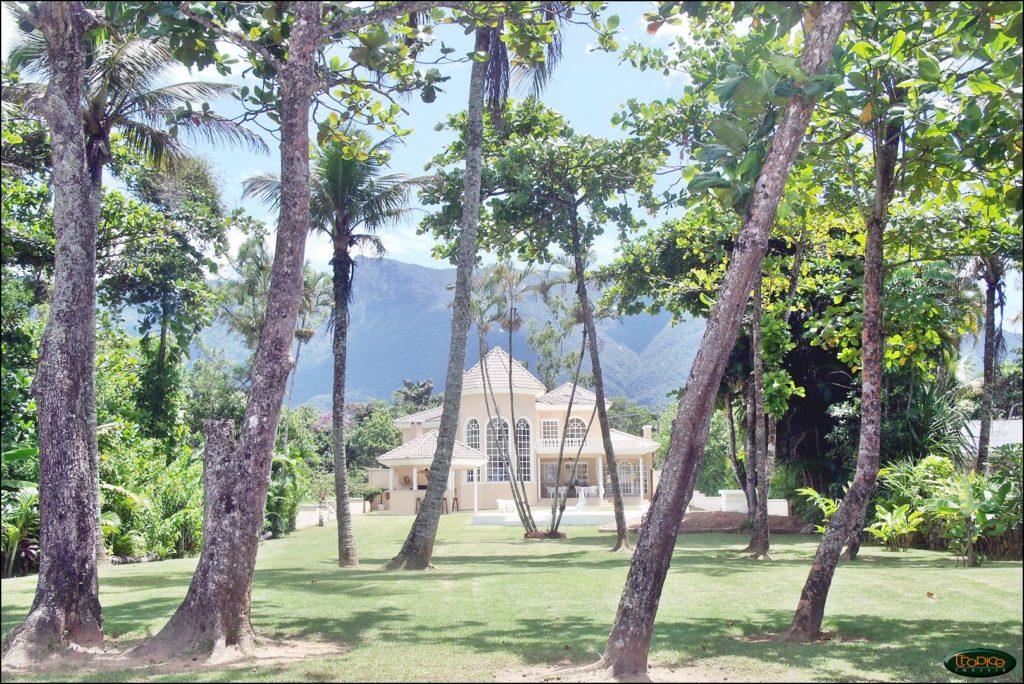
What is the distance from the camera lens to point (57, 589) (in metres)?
8.42

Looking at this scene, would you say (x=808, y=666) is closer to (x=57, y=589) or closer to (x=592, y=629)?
(x=592, y=629)

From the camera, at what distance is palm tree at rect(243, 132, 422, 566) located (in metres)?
18.3

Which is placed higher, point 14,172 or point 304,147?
point 14,172

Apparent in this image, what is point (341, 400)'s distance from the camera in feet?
61.0

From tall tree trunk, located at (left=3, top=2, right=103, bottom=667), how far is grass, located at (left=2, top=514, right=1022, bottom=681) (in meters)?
0.94

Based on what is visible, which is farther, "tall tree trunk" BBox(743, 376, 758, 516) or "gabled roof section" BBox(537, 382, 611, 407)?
"gabled roof section" BBox(537, 382, 611, 407)

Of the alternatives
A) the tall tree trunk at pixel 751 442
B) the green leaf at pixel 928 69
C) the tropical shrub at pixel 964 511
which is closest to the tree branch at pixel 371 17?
the green leaf at pixel 928 69

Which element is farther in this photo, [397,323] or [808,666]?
[397,323]

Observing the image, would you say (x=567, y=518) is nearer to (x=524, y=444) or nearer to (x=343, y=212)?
(x=524, y=444)

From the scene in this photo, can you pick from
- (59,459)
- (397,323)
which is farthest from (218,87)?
(397,323)

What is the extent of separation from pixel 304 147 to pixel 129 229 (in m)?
14.8

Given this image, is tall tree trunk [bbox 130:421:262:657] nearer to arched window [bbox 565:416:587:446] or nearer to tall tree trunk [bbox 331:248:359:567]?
tall tree trunk [bbox 331:248:359:567]

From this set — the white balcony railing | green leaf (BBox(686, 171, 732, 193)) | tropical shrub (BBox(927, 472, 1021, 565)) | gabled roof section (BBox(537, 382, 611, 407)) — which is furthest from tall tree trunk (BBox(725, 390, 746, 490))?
green leaf (BBox(686, 171, 732, 193))

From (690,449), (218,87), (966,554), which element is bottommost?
(966,554)
